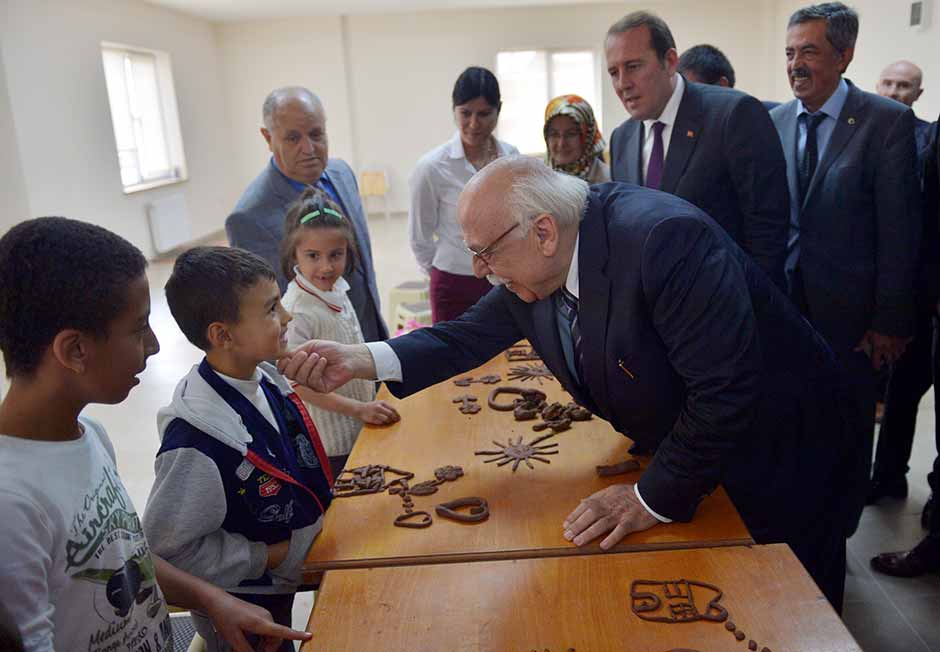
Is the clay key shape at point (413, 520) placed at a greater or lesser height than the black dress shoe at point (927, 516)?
greater

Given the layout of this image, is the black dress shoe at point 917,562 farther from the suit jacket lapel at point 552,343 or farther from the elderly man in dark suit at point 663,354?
the suit jacket lapel at point 552,343

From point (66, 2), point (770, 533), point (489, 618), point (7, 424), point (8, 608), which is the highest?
point (66, 2)

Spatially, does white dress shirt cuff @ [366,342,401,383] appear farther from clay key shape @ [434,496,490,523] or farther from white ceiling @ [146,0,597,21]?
white ceiling @ [146,0,597,21]

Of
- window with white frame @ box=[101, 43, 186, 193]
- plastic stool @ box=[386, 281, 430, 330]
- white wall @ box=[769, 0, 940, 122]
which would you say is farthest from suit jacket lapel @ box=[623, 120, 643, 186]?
window with white frame @ box=[101, 43, 186, 193]

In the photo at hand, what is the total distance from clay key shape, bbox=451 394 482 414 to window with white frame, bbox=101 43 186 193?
8.94 metres

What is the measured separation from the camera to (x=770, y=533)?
1.77 metres

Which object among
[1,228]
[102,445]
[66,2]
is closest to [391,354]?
[102,445]

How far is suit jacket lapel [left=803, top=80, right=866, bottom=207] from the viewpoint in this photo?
8.80 ft

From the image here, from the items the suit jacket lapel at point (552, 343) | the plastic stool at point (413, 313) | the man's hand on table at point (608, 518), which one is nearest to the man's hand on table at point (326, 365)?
the suit jacket lapel at point (552, 343)

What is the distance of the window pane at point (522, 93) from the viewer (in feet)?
45.2

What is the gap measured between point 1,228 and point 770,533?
770cm

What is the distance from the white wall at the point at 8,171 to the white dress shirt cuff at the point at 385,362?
269 inches

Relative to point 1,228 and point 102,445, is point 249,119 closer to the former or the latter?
point 1,228

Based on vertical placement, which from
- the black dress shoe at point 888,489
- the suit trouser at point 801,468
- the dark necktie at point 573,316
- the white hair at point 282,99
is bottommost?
the black dress shoe at point 888,489
